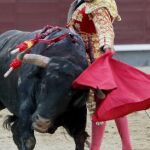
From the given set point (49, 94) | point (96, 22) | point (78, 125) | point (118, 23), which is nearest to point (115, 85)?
point (49, 94)

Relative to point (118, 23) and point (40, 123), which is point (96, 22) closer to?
point (40, 123)

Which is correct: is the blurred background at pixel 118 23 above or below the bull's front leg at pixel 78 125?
below

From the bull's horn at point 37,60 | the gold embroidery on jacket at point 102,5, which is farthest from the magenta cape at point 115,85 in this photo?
the gold embroidery on jacket at point 102,5

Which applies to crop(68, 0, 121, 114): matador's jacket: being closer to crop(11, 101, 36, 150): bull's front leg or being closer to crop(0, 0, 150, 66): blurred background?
crop(11, 101, 36, 150): bull's front leg

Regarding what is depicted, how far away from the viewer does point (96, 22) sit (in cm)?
398

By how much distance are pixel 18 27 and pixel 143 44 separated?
1.78 meters

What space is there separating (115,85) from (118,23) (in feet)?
21.5

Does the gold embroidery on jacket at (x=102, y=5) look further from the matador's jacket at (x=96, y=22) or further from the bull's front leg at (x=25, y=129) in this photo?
the bull's front leg at (x=25, y=129)

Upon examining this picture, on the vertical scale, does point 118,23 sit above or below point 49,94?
below

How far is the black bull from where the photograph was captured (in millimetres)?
3324

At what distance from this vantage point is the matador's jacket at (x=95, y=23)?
12.9 ft

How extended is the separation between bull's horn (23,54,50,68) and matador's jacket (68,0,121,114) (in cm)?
49

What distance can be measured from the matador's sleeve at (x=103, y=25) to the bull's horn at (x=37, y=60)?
563 mm

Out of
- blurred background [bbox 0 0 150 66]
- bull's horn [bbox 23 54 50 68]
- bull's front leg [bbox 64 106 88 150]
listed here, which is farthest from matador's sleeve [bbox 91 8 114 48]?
blurred background [bbox 0 0 150 66]
